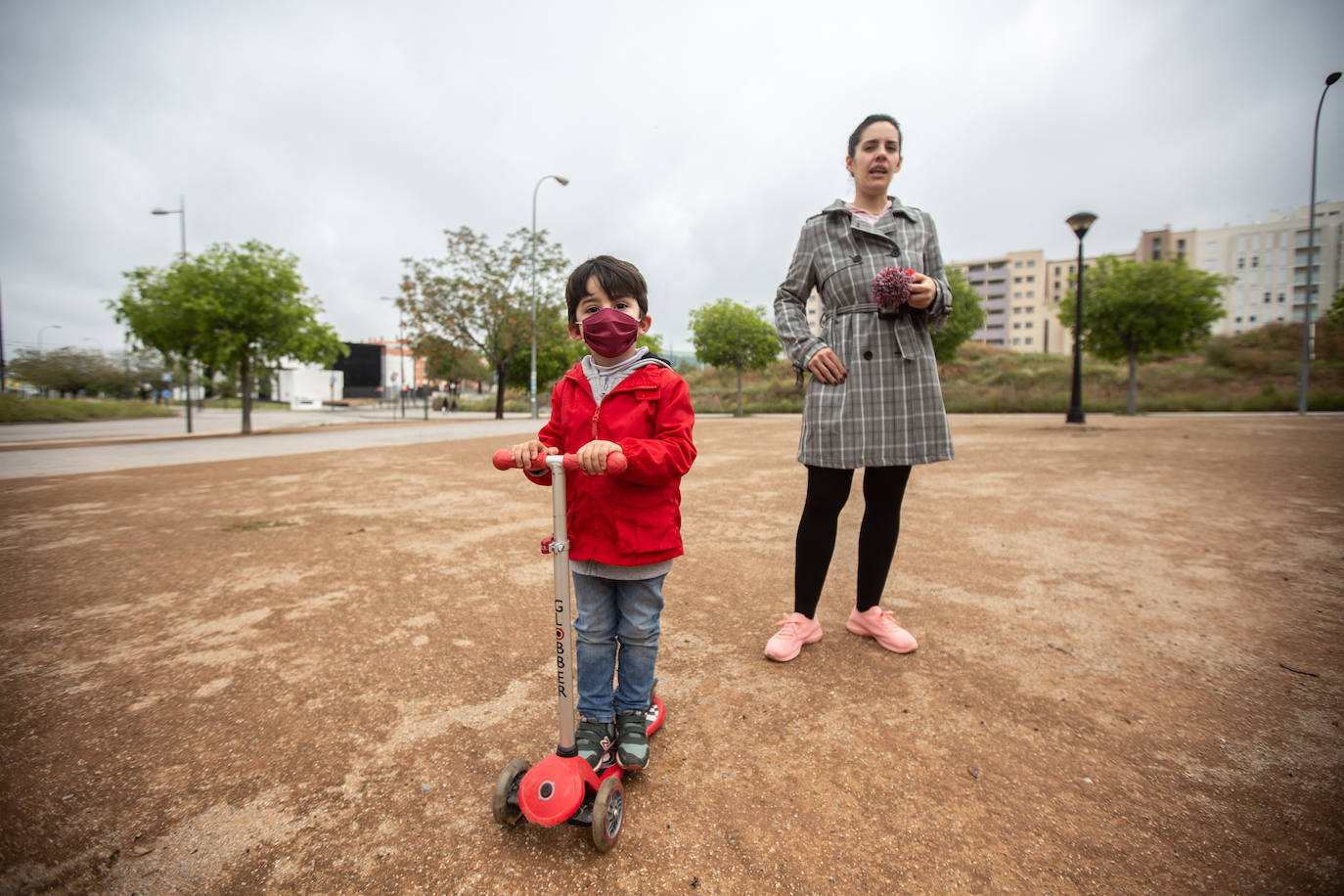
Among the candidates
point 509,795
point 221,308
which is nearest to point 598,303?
point 509,795

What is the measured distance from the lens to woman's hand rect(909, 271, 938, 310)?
212 cm

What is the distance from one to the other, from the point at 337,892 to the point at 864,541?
6.60 feet

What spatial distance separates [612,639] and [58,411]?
3482cm

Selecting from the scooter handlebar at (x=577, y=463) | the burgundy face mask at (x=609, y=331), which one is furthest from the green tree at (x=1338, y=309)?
the scooter handlebar at (x=577, y=463)

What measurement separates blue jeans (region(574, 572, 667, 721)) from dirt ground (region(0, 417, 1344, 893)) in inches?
8.2

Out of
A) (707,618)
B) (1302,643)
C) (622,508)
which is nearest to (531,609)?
(707,618)

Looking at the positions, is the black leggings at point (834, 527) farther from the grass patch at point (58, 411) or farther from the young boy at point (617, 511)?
the grass patch at point (58, 411)

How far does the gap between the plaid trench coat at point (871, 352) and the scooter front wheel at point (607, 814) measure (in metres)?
1.36

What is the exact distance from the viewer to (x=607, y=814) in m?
1.32

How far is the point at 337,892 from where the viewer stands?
123 cm

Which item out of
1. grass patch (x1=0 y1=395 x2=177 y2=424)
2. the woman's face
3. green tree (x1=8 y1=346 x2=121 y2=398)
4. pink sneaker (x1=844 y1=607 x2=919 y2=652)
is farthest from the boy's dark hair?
green tree (x1=8 y1=346 x2=121 y2=398)

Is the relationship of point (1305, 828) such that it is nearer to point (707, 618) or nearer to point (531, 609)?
point (707, 618)

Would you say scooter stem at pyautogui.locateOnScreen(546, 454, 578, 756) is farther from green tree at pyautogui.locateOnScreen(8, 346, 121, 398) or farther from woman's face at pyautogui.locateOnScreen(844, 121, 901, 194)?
green tree at pyautogui.locateOnScreen(8, 346, 121, 398)

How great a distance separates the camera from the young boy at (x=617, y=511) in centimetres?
160
